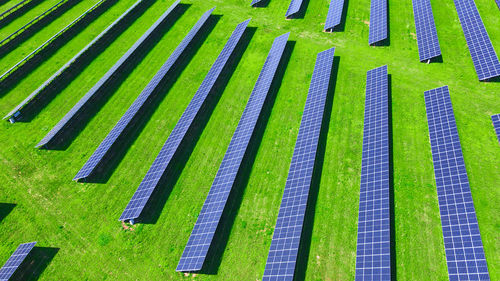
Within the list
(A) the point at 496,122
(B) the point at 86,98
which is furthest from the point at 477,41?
(B) the point at 86,98

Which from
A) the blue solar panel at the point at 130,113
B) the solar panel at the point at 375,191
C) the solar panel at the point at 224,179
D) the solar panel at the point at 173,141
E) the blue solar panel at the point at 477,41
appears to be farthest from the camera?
the blue solar panel at the point at 477,41

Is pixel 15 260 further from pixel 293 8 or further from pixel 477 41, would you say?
pixel 477 41

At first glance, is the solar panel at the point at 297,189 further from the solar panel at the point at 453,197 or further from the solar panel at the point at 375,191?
the solar panel at the point at 453,197

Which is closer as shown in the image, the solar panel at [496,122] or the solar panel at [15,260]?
the solar panel at [15,260]

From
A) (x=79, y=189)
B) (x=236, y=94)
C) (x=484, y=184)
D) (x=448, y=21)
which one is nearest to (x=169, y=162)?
(x=79, y=189)

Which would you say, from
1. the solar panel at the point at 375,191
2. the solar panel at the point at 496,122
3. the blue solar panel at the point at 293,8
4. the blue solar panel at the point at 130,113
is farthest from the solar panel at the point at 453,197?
the blue solar panel at the point at 130,113

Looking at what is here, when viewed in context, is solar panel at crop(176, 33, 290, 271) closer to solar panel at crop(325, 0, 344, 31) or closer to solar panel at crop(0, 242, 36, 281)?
solar panel at crop(325, 0, 344, 31)

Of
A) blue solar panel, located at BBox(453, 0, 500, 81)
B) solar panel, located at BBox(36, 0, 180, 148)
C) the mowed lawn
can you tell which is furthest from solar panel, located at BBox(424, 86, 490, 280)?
solar panel, located at BBox(36, 0, 180, 148)
